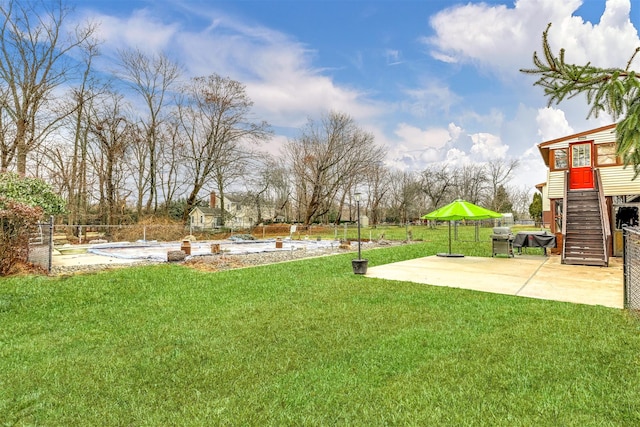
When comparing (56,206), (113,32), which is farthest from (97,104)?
(56,206)

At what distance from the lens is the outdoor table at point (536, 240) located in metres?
11.2

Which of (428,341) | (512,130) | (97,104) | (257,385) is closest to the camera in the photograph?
(257,385)

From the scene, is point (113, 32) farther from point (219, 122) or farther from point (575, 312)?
point (575, 312)

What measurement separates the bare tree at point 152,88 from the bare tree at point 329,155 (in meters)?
12.6

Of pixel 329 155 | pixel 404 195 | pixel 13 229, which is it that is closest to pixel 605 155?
pixel 13 229

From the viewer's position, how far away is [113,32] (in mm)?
17875

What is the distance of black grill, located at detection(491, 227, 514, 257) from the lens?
11.1 meters

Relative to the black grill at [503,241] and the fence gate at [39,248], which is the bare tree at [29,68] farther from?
the black grill at [503,241]

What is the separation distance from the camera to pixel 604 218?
10281 mm

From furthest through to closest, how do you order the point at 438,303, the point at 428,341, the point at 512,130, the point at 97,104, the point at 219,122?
1. the point at 219,122
2. the point at 97,104
3. the point at 512,130
4. the point at 438,303
5. the point at 428,341

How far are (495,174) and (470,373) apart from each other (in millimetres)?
50804

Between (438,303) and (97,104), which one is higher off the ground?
(97,104)

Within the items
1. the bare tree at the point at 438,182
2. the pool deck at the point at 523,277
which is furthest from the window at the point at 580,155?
the bare tree at the point at 438,182

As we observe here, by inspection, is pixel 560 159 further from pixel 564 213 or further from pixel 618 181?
pixel 564 213
